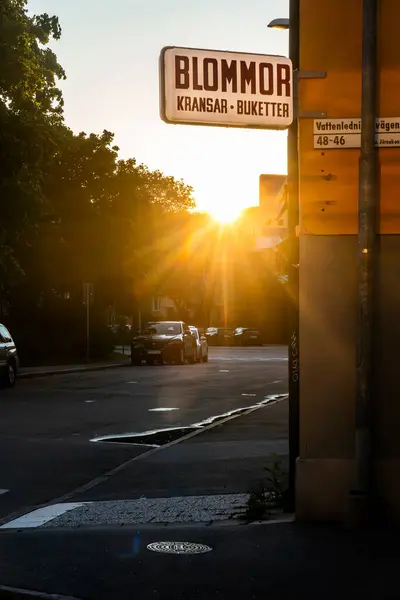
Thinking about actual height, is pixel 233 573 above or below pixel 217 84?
below

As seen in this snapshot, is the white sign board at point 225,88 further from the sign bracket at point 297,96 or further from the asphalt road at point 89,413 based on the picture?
the asphalt road at point 89,413

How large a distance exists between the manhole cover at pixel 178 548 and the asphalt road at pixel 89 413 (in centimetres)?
Result: 250

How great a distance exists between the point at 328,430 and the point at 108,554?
1948 mm

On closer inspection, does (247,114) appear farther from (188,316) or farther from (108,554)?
(188,316)

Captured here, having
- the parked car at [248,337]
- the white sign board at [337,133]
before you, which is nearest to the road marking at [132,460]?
the white sign board at [337,133]

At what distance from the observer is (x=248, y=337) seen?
256 ft

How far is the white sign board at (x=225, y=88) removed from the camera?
315 inches

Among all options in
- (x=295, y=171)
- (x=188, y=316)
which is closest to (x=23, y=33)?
(x=295, y=171)

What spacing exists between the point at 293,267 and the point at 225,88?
145 centimetres

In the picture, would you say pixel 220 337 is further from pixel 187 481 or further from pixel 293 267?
pixel 293 267

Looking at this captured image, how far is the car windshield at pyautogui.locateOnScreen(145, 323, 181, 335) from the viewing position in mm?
44875

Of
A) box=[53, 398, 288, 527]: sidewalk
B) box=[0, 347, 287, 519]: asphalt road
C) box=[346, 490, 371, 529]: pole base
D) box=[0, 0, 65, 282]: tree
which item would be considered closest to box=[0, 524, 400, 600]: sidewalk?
box=[346, 490, 371, 529]: pole base

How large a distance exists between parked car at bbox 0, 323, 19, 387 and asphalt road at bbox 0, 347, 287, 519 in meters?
0.37

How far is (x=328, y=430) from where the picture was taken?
8.09 meters
